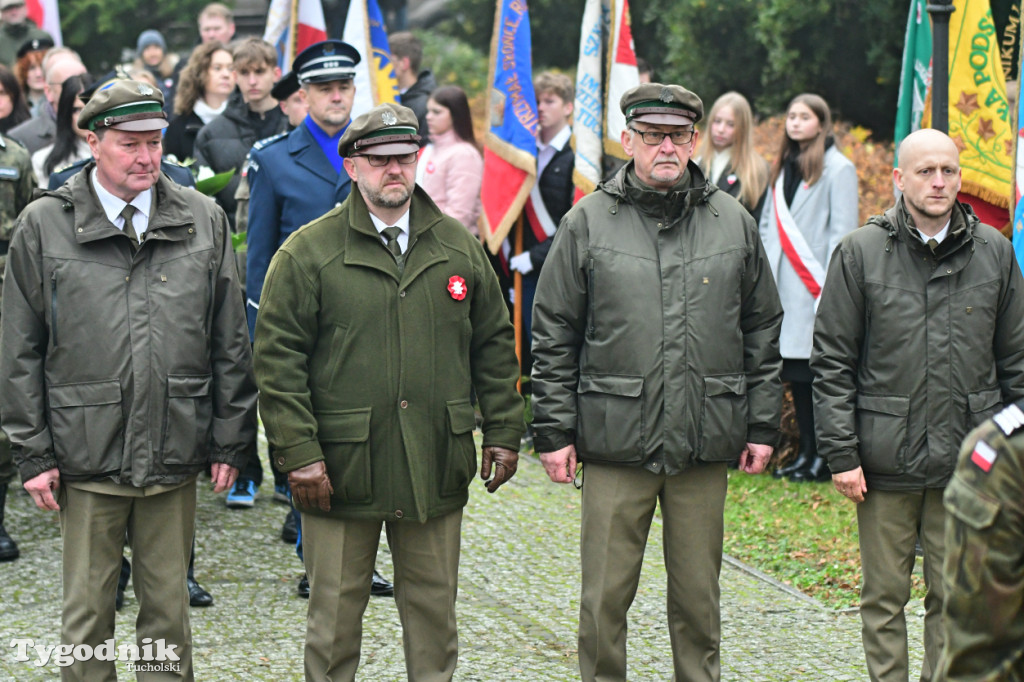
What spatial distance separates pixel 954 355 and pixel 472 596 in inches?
107

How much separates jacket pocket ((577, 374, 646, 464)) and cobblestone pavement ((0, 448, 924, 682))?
1131 millimetres

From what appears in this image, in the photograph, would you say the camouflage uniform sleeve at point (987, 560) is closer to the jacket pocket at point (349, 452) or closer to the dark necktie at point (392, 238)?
the jacket pocket at point (349, 452)

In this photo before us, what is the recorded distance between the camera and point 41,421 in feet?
15.2

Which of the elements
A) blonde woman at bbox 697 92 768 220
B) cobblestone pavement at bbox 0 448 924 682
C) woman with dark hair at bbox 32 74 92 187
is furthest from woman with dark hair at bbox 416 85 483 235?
woman with dark hair at bbox 32 74 92 187

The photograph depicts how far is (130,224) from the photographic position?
4777mm

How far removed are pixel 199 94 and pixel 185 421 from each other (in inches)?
189

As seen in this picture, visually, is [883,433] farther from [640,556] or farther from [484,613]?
[484,613]

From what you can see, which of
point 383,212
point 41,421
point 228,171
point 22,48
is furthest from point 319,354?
point 22,48

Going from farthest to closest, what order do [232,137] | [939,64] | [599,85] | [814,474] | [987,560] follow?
[599,85] < [814,474] < [232,137] < [939,64] < [987,560]

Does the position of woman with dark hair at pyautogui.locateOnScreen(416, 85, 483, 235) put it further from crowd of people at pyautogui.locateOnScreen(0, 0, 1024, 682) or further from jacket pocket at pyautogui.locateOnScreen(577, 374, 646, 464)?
jacket pocket at pyautogui.locateOnScreen(577, 374, 646, 464)

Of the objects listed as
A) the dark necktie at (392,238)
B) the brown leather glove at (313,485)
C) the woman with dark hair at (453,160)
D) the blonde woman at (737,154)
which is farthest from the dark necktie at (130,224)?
the woman with dark hair at (453,160)

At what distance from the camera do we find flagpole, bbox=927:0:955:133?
686 cm

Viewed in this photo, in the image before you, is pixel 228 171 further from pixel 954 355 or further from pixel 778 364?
pixel 954 355

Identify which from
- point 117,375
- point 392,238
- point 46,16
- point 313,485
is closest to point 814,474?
point 392,238
